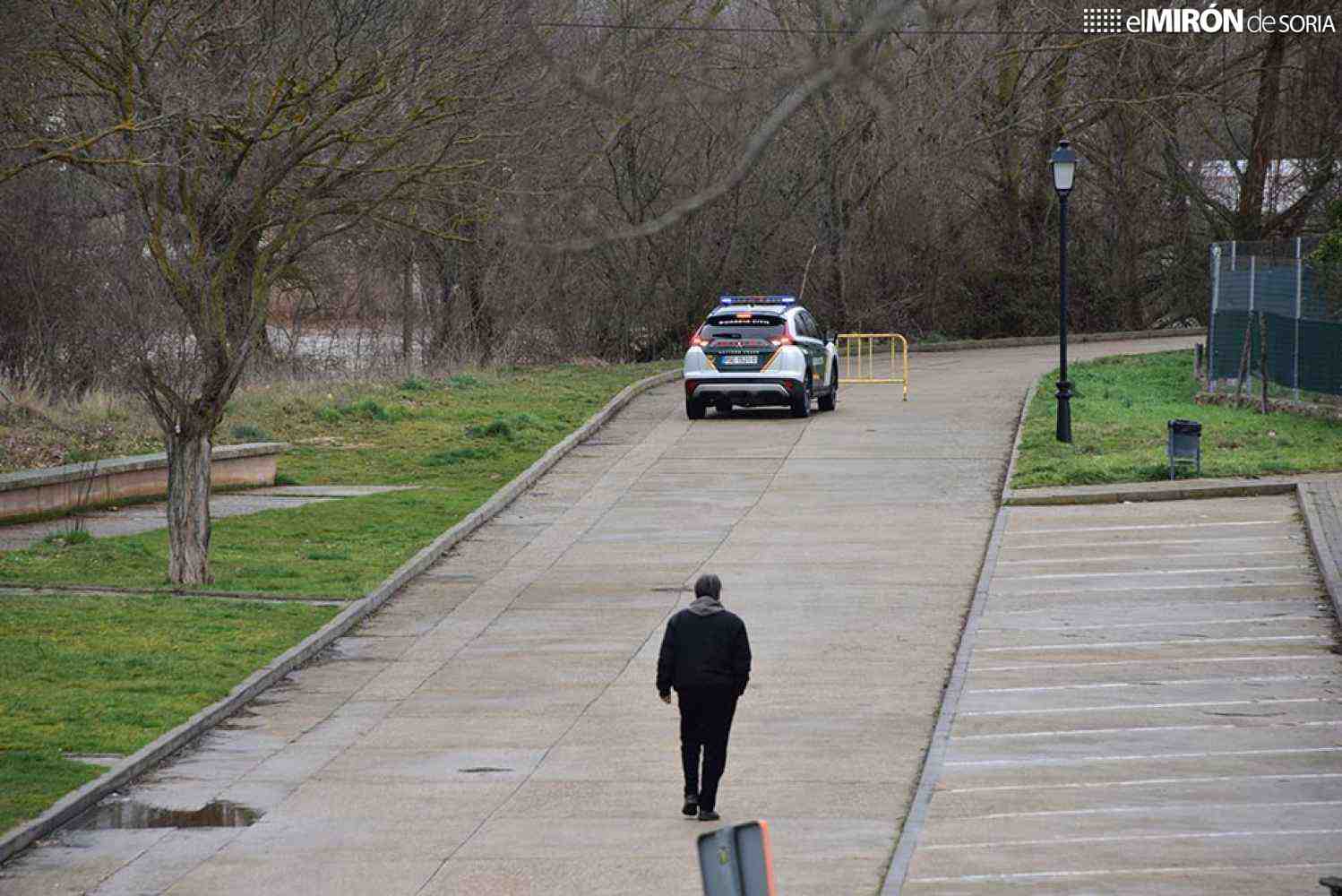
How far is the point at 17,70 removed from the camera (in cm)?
1895

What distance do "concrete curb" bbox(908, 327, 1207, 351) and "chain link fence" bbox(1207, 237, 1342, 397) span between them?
12.7 m

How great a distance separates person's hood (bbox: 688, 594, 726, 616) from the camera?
12711mm

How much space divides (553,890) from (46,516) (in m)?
15.9

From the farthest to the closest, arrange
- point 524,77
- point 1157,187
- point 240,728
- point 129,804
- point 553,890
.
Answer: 1. point 1157,187
2. point 524,77
3. point 240,728
4. point 129,804
5. point 553,890

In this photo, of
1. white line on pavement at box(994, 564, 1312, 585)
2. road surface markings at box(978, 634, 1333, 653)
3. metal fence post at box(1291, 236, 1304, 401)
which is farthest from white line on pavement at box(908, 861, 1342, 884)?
metal fence post at box(1291, 236, 1304, 401)

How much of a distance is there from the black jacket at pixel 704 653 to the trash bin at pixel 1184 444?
1424 centimetres

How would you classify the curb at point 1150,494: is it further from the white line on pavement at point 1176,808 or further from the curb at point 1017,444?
the white line on pavement at point 1176,808

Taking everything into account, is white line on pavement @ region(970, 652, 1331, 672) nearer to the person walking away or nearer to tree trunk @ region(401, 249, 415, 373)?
the person walking away

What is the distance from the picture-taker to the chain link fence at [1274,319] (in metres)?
31.1

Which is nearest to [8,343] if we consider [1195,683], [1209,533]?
[1209,533]

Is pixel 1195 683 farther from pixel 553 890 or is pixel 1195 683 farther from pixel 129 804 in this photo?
pixel 129 804

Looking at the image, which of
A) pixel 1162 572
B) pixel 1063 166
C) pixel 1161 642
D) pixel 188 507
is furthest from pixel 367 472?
pixel 1161 642

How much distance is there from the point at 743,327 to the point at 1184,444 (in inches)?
385

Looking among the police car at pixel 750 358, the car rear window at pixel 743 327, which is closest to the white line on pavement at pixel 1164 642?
the police car at pixel 750 358
